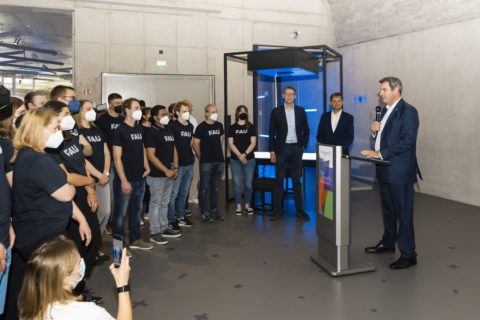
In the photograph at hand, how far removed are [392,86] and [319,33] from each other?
5876mm

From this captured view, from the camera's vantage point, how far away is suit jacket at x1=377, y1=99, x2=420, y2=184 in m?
3.60

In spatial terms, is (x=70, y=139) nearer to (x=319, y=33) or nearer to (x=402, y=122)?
(x=402, y=122)

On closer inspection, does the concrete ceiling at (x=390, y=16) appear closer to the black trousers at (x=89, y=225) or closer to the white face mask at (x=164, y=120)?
the white face mask at (x=164, y=120)

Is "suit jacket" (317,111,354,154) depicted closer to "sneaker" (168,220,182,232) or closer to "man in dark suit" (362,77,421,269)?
"man in dark suit" (362,77,421,269)

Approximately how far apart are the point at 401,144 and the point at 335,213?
2.84 feet

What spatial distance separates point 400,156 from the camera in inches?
145

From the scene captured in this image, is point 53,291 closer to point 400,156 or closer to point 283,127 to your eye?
point 400,156

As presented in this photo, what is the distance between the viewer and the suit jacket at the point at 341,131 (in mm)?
5949

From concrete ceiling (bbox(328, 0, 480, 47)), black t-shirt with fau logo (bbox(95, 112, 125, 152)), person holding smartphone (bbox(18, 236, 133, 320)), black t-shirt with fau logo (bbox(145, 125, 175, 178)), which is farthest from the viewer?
concrete ceiling (bbox(328, 0, 480, 47))

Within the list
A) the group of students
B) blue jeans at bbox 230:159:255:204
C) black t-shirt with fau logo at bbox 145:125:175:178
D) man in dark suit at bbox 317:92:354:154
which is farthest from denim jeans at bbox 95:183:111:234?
man in dark suit at bbox 317:92:354:154

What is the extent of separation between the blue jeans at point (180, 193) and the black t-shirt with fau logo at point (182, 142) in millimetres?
91

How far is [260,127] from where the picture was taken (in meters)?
8.31

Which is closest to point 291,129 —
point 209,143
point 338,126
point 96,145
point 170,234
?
point 338,126

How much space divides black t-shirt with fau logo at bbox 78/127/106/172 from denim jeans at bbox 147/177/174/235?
2.27 ft
